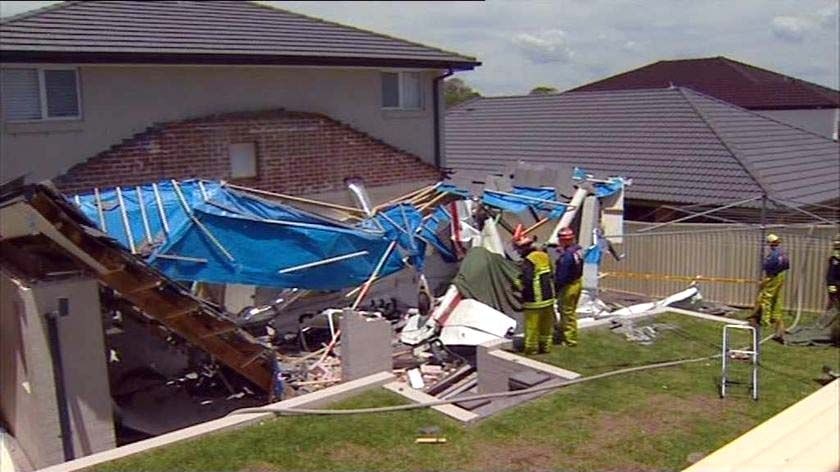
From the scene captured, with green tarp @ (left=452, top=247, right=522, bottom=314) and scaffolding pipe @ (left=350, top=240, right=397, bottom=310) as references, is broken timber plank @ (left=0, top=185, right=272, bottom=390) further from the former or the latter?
green tarp @ (left=452, top=247, right=522, bottom=314)

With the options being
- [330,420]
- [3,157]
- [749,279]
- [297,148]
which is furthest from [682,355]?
[3,157]

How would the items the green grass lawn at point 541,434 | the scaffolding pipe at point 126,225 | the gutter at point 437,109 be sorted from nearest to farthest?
the green grass lawn at point 541,434 → the scaffolding pipe at point 126,225 → the gutter at point 437,109

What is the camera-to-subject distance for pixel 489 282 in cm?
1097

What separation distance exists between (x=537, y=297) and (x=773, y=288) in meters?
3.61

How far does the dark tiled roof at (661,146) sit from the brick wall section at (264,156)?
2.54 metres

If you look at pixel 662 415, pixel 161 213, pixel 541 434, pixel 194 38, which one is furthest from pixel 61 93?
pixel 662 415

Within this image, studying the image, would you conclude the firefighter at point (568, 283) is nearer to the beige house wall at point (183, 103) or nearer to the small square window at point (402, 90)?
the beige house wall at point (183, 103)

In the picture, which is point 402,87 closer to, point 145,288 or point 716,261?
point 716,261

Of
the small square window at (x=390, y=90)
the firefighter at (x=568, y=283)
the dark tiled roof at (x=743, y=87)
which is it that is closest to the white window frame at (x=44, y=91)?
the small square window at (x=390, y=90)

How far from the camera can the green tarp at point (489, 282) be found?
35.6 ft

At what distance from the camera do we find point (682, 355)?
877 centimetres

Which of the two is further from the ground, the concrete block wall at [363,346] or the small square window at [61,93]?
the small square window at [61,93]

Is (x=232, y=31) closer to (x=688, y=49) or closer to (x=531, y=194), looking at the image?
(x=531, y=194)

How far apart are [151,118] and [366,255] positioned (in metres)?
3.48
